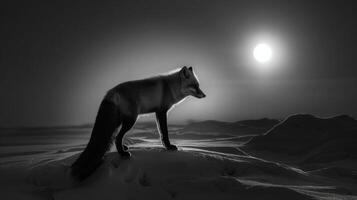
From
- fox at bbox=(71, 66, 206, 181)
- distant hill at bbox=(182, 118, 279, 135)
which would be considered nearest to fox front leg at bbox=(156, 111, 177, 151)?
fox at bbox=(71, 66, 206, 181)

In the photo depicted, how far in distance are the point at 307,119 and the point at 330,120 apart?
1.05m

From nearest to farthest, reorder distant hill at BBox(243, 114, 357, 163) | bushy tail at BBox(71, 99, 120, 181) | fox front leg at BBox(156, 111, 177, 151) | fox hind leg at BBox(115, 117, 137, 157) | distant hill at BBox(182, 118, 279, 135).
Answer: bushy tail at BBox(71, 99, 120, 181) → fox hind leg at BBox(115, 117, 137, 157) → fox front leg at BBox(156, 111, 177, 151) → distant hill at BBox(243, 114, 357, 163) → distant hill at BBox(182, 118, 279, 135)

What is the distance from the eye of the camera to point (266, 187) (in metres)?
5.76

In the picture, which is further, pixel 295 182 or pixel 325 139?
pixel 325 139

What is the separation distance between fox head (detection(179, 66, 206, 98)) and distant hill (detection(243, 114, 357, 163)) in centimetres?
645

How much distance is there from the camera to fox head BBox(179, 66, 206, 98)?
7469 mm

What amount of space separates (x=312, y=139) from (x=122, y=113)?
1037cm

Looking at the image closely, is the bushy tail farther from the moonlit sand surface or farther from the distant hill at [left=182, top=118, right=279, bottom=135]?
the distant hill at [left=182, top=118, right=279, bottom=135]

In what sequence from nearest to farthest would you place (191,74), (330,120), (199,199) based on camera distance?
(199,199)
(191,74)
(330,120)

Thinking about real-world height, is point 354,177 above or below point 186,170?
below

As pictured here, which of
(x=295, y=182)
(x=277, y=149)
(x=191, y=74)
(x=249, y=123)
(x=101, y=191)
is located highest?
(x=191, y=74)

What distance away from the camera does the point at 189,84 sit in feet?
24.6

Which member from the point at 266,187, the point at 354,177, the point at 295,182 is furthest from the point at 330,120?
the point at 266,187

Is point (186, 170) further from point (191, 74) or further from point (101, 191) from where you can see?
point (191, 74)
